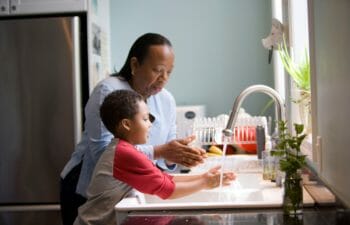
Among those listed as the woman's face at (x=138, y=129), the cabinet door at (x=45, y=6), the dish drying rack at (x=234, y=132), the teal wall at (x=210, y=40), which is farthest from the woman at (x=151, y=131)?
the teal wall at (x=210, y=40)

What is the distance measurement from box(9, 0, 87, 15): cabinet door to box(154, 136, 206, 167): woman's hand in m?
1.34

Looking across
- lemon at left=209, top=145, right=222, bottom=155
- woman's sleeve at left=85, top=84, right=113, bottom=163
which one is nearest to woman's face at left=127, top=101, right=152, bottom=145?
woman's sleeve at left=85, top=84, right=113, bottom=163

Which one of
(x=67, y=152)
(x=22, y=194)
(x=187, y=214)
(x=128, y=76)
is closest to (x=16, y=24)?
(x=67, y=152)

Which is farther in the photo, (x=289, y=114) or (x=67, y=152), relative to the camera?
(x=67, y=152)

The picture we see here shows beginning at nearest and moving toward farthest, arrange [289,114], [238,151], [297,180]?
[297,180]
[289,114]
[238,151]

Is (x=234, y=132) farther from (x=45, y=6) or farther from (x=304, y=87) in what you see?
(x=45, y=6)

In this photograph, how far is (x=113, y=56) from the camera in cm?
333

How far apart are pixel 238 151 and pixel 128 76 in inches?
32.3

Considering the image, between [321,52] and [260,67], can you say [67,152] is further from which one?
[321,52]

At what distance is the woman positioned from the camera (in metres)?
1.60

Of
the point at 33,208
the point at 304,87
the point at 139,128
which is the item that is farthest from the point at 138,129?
the point at 33,208

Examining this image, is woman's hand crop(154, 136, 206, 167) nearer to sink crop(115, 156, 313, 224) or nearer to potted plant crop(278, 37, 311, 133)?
sink crop(115, 156, 313, 224)

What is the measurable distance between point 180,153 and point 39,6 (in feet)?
5.04

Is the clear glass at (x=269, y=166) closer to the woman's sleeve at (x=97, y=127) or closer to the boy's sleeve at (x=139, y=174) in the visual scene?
the boy's sleeve at (x=139, y=174)
